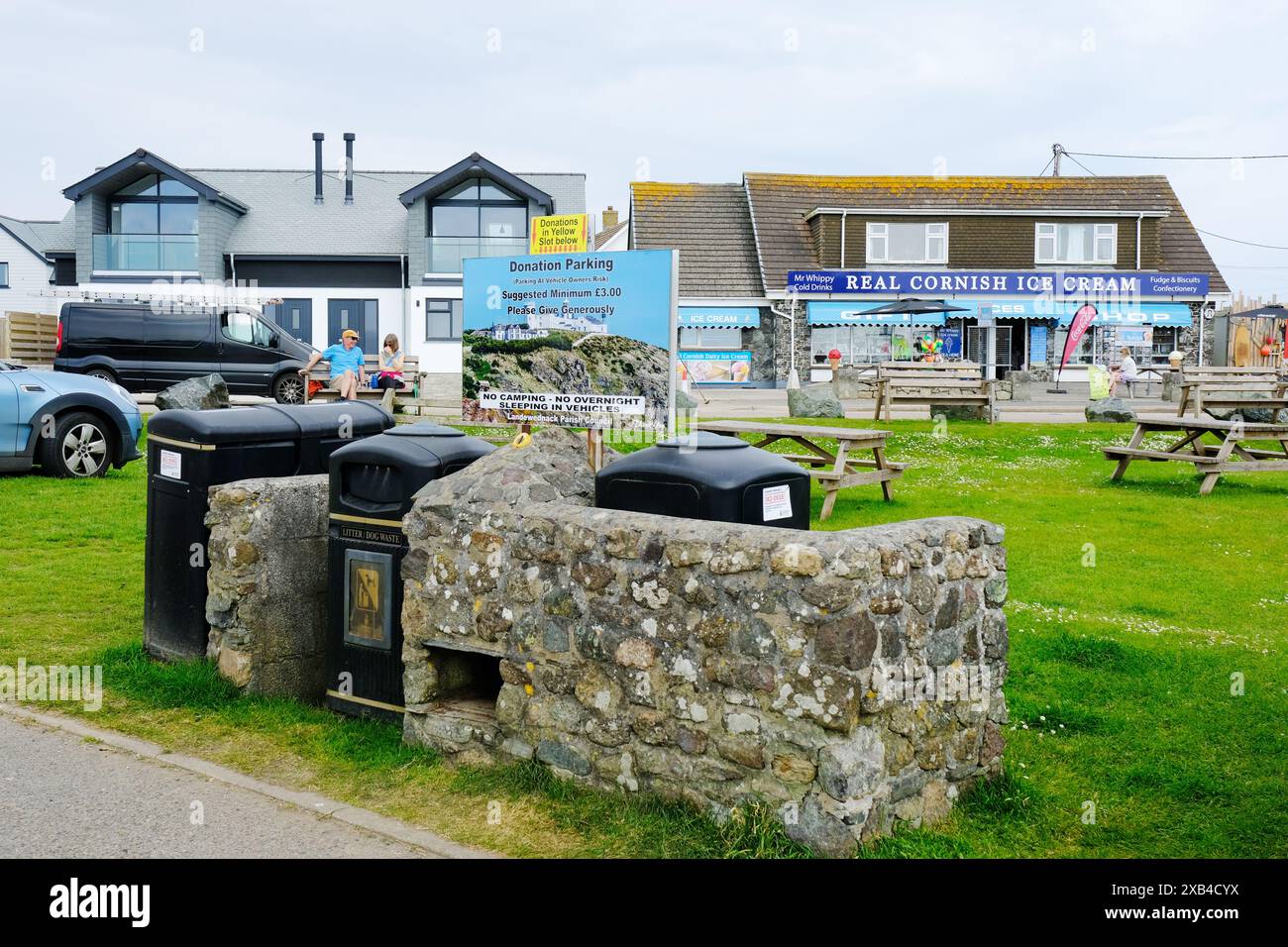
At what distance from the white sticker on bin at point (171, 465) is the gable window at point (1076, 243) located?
38057 millimetres

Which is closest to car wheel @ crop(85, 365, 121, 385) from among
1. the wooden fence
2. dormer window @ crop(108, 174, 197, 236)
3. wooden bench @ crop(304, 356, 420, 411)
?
wooden bench @ crop(304, 356, 420, 411)

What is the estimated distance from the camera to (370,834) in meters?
4.66

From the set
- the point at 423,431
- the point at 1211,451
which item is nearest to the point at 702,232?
the point at 1211,451

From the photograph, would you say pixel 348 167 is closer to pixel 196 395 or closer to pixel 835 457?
pixel 196 395

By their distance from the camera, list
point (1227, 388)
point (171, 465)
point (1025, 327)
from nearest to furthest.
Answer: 1. point (171, 465)
2. point (1227, 388)
3. point (1025, 327)

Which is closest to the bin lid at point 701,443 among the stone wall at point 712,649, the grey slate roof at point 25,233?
the stone wall at point 712,649

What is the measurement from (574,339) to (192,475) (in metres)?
2.22

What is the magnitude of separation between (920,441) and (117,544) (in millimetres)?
10763

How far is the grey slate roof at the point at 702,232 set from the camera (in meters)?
40.0

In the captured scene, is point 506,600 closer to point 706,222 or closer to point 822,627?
point 822,627

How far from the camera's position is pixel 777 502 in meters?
5.23

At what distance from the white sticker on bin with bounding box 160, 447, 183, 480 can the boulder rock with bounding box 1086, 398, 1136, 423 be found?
54.4 ft

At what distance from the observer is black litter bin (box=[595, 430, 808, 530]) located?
5059 mm

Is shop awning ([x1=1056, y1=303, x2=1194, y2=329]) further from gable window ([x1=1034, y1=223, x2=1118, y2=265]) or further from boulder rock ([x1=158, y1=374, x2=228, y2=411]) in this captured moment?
boulder rock ([x1=158, y1=374, x2=228, y2=411])
